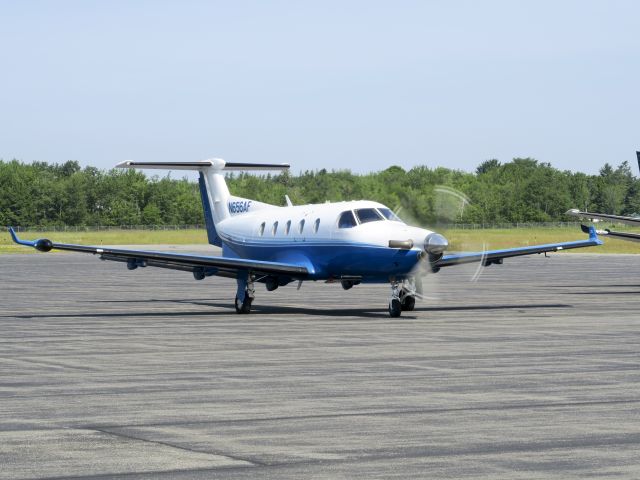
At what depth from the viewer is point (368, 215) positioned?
99.0 ft

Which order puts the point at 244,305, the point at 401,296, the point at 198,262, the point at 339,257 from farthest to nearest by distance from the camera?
1. the point at 244,305
2. the point at 339,257
3. the point at 198,262
4. the point at 401,296

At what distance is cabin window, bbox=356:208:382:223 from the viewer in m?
30.1

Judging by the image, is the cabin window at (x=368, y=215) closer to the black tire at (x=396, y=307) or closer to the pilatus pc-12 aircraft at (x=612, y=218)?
the black tire at (x=396, y=307)

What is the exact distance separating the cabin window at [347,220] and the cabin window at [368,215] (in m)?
0.16

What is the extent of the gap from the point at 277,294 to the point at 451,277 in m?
15.2

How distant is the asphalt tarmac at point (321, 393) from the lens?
10797 millimetres

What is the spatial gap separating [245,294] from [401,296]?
4.20 metres

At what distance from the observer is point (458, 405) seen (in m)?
14.2

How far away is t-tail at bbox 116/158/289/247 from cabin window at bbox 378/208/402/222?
6037 millimetres

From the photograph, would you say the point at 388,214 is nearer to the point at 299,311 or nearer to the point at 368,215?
the point at 368,215

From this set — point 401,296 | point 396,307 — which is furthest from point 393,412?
point 401,296

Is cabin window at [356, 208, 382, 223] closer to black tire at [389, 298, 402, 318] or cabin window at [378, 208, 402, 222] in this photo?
cabin window at [378, 208, 402, 222]

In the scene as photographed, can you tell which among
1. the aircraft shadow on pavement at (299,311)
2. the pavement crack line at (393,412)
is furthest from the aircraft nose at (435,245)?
the pavement crack line at (393,412)

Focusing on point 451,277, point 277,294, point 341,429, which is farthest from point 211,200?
point 341,429
